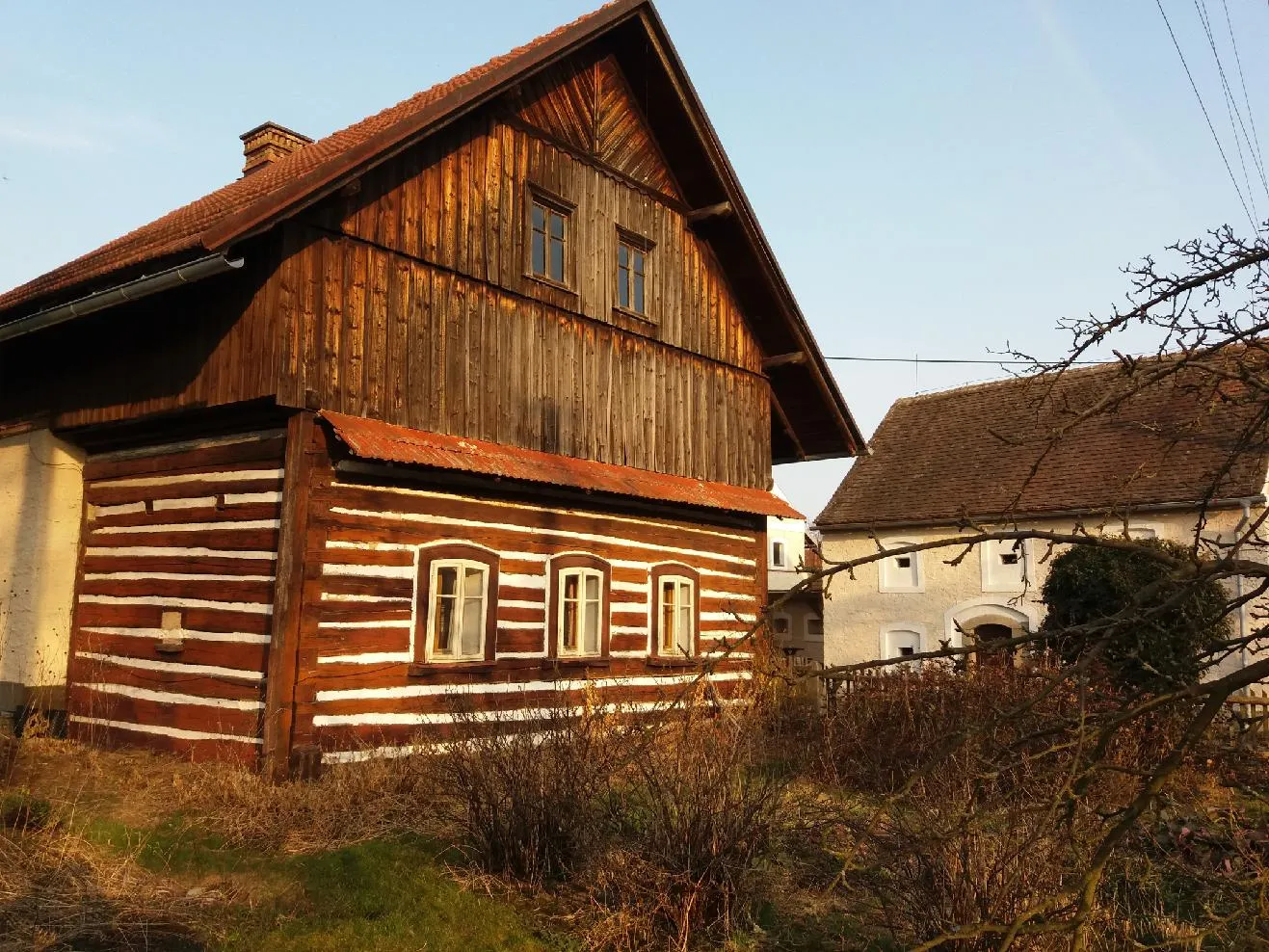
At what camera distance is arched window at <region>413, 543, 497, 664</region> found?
10633 mm

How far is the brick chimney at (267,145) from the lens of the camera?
17.7 metres

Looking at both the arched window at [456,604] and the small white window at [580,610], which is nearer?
the arched window at [456,604]

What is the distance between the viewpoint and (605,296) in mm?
13625

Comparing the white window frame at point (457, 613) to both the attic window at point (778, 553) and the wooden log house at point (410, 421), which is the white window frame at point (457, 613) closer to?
the wooden log house at point (410, 421)

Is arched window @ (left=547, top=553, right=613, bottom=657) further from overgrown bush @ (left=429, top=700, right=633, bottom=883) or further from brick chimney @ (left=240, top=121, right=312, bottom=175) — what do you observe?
brick chimney @ (left=240, top=121, right=312, bottom=175)

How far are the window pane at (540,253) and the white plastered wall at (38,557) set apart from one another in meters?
A: 5.88

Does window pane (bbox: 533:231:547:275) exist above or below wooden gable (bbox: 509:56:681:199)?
below

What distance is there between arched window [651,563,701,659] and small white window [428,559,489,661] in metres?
3.28

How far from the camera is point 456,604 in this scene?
1104 cm

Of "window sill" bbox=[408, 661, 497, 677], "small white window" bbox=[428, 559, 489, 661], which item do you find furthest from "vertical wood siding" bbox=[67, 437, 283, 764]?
"small white window" bbox=[428, 559, 489, 661]

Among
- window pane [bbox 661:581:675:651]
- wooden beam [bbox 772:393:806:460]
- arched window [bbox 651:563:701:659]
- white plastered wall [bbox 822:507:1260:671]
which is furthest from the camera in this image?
white plastered wall [bbox 822:507:1260:671]

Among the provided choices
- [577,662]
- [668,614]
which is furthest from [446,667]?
[668,614]

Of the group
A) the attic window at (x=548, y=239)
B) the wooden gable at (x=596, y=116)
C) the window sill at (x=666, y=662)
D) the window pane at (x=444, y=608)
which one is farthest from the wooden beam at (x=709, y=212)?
the window pane at (x=444, y=608)

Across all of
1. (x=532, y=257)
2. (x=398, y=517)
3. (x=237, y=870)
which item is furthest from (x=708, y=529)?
(x=237, y=870)
